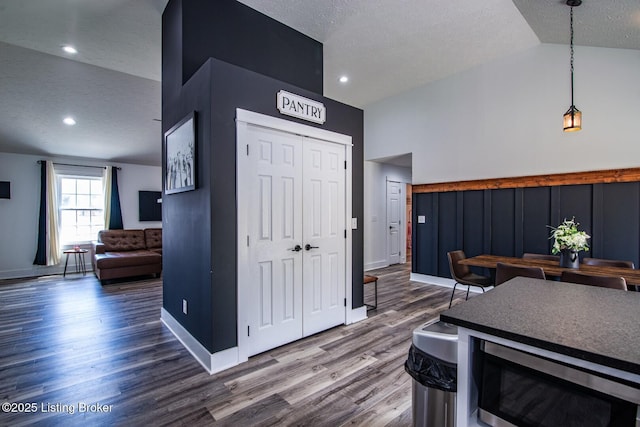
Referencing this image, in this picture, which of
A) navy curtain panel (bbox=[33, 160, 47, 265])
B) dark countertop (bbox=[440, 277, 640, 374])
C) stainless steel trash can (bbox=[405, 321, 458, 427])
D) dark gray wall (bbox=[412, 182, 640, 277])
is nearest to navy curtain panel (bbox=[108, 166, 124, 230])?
navy curtain panel (bbox=[33, 160, 47, 265])

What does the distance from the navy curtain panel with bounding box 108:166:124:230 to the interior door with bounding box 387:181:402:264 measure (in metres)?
6.57

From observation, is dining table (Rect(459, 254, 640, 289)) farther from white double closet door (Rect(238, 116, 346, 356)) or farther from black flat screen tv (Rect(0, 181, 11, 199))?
black flat screen tv (Rect(0, 181, 11, 199))

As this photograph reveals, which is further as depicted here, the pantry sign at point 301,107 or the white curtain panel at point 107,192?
the white curtain panel at point 107,192

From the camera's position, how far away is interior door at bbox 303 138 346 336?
10.3ft

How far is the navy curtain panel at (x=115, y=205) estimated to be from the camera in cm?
716

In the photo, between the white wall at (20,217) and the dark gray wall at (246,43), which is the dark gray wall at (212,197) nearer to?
the dark gray wall at (246,43)

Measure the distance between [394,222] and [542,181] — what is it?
11.6 ft

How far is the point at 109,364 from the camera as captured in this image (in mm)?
2617

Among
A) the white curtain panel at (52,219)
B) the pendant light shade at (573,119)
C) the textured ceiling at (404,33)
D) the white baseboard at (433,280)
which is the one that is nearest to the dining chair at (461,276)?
the white baseboard at (433,280)

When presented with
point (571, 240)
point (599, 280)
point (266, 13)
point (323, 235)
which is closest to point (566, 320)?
point (599, 280)

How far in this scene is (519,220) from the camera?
444 centimetres

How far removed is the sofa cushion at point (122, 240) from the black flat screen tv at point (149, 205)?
0.79 meters

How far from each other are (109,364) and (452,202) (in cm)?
515

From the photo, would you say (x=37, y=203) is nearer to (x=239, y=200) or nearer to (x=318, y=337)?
(x=239, y=200)
